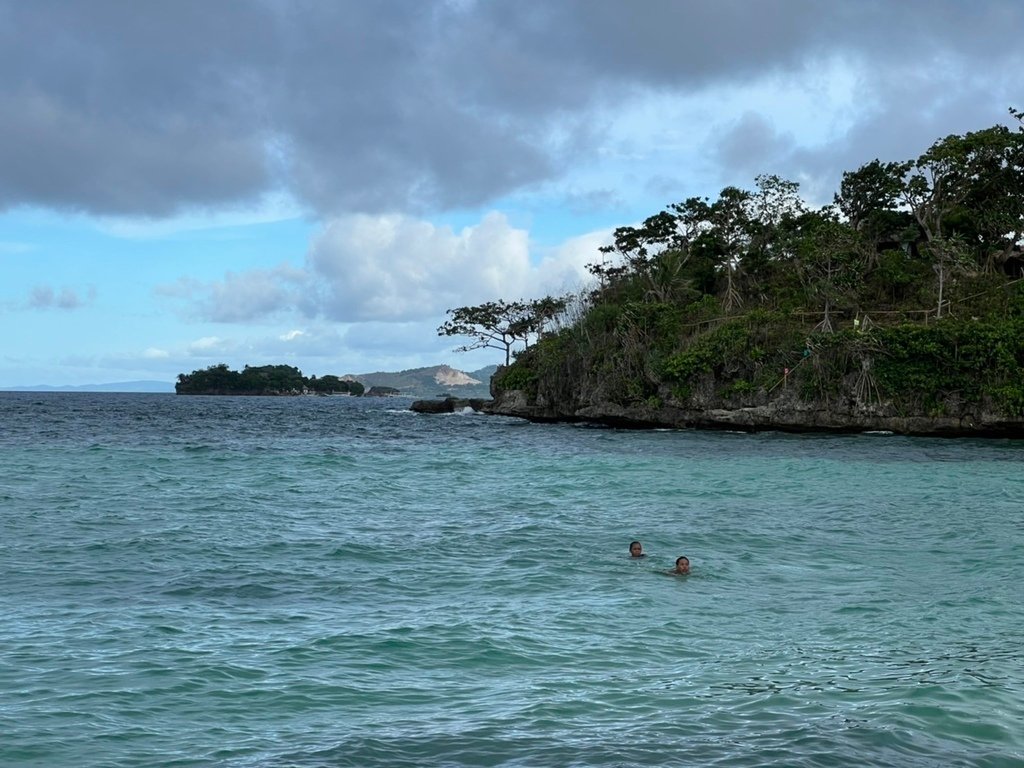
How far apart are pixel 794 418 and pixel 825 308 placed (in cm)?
782

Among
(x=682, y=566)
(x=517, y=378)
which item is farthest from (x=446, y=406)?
(x=682, y=566)

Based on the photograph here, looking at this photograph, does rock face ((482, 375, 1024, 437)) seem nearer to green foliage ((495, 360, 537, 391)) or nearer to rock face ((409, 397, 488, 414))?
green foliage ((495, 360, 537, 391))

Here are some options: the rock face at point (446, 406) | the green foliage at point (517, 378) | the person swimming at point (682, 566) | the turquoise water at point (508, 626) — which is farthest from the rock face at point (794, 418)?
the person swimming at point (682, 566)

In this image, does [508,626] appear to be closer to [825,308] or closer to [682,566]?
[682,566]

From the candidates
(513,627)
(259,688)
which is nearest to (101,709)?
(259,688)

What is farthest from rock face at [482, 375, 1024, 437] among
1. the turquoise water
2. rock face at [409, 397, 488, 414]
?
rock face at [409, 397, 488, 414]

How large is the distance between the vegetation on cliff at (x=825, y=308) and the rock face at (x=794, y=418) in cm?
22

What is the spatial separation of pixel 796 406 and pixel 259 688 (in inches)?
1844

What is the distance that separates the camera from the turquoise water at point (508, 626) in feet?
25.8

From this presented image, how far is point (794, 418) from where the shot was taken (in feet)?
172

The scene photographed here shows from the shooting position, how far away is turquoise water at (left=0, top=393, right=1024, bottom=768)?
7855mm

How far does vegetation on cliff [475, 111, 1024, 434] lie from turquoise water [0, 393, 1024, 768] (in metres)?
24.5

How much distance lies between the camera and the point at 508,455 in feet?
126

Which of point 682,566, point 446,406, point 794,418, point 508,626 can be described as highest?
point 446,406
